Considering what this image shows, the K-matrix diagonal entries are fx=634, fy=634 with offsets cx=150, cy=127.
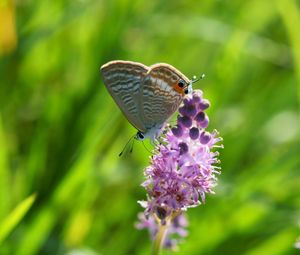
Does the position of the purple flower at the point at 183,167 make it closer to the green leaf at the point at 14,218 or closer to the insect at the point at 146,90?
the insect at the point at 146,90

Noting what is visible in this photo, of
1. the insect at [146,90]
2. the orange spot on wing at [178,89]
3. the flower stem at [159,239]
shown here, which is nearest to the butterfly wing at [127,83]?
the insect at [146,90]

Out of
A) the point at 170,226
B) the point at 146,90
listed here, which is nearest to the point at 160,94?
the point at 146,90

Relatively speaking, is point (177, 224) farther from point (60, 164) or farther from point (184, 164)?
point (60, 164)

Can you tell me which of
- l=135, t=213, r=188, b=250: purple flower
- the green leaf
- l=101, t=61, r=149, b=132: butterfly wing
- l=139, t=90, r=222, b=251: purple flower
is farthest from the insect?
the green leaf

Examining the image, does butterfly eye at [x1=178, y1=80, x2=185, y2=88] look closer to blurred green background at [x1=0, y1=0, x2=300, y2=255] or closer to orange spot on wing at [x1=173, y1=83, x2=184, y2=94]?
orange spot on wing at [x1=173, y1=83, x2=184, y2=94]

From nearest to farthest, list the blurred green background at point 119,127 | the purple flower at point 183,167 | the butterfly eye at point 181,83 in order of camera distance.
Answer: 1. the purple flower at point 183,167
2. the butterfly eye at point 181,83
3. the blurred green background at point 119,127

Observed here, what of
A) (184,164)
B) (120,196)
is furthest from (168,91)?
(120,196)
